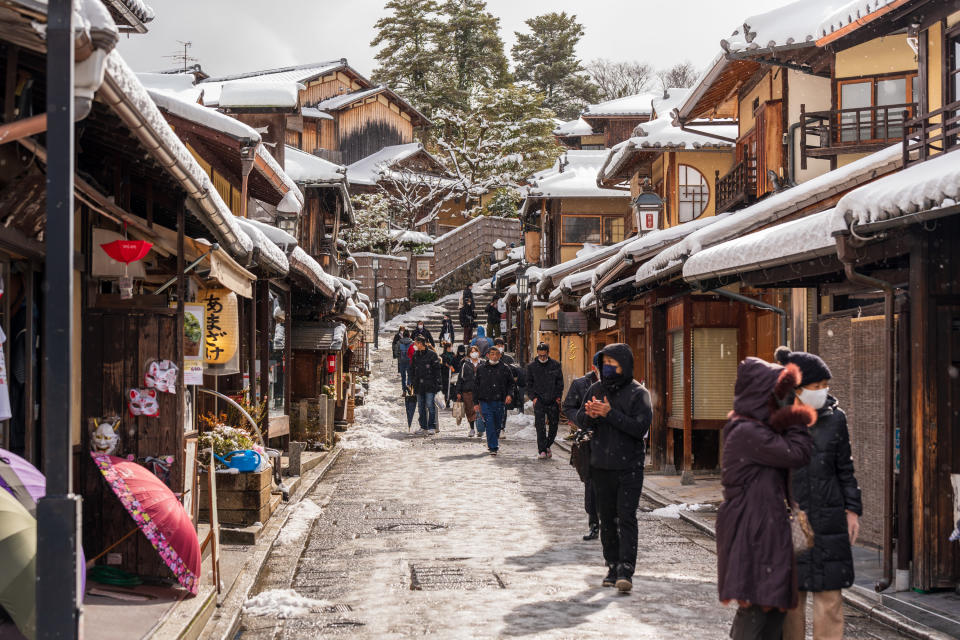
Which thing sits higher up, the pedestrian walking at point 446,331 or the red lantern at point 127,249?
the red lantern at point 127,249

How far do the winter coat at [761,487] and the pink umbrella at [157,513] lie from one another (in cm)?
391

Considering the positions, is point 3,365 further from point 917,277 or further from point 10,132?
point 917,277

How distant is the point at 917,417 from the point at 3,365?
740 centimetres

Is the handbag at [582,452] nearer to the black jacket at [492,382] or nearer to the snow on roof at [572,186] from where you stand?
the black jacket at [492,382]

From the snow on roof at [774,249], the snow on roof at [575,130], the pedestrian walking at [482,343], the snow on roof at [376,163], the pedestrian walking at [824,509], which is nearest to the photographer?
the pedestrian walking at [824,509]

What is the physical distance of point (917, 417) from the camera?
366 inches

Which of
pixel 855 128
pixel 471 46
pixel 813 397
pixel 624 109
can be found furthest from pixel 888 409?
pixel 471 46

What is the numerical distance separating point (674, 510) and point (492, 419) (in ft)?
27.9

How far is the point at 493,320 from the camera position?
43.8 metres

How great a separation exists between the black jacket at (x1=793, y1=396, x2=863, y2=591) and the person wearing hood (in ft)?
8.85

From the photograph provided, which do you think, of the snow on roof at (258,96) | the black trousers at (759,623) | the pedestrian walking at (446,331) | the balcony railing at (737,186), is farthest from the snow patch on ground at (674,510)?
the pedestrian walking at (446,331)

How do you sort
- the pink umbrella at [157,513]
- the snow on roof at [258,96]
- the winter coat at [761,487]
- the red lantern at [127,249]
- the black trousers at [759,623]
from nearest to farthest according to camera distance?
the winter coat at [761,487], the black trousers at [759,623], the pink umbrella at [157,513], the red lantern at [127,249], the snow on roof at [258,96]

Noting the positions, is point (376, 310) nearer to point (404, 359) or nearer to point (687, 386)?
point (404, 359)

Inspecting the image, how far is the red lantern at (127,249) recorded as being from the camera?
26.0ft
